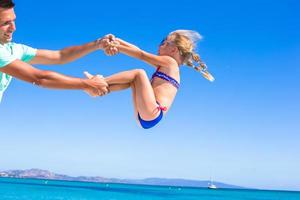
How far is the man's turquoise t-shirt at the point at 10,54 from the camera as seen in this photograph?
5363 mm

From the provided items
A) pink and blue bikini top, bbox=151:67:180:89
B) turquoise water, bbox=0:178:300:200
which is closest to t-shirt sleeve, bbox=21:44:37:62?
pink and blue bikini top, bbox=151:67:180:89

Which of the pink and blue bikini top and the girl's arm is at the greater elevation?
the girl's arm

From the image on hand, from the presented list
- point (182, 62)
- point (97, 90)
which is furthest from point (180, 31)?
point (97, 90)

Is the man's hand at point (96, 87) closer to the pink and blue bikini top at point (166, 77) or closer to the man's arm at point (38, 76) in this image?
the man's arm at point (38, 76)

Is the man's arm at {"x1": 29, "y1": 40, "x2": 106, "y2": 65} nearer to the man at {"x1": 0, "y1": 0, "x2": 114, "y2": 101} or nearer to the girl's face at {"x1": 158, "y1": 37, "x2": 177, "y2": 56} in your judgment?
the man at {"x1": 0, "y1": 0, "x2": 114, "y2": 101}

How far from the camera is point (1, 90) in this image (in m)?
6.13

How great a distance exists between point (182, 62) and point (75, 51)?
1.84 metres

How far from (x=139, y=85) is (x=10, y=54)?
1.98m

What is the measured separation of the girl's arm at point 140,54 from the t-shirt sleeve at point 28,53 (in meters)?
1.21

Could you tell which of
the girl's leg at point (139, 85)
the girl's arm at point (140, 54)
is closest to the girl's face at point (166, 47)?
the girl's arm at point (140, 54)

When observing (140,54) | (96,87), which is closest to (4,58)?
(96,87)

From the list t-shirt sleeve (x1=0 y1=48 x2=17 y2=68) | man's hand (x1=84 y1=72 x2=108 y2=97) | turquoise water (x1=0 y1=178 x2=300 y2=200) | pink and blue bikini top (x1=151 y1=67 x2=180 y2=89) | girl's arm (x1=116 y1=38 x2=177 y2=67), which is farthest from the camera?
turquoise water (x1=0 y1=178 x2=300 y2=200)

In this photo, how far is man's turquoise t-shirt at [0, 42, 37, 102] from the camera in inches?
211

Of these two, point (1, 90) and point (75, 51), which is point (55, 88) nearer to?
point (1, 90)
